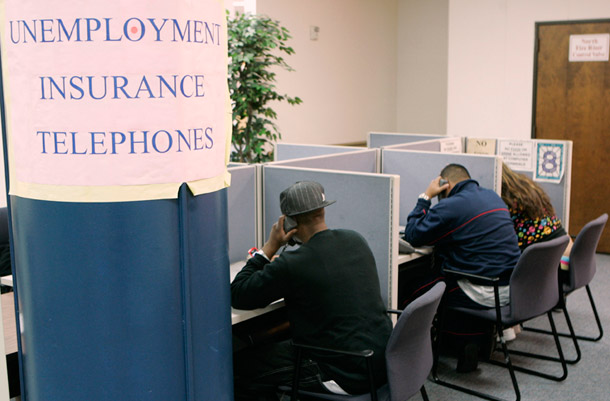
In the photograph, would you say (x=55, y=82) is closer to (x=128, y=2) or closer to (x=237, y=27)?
(x=128, y=2)

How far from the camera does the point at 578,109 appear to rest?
5422mm

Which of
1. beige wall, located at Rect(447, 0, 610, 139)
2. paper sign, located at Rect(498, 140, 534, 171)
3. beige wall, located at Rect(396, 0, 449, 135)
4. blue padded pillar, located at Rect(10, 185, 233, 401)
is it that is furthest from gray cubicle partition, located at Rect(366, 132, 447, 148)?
blue padded pillar, located at Rect(10, 185, 233, 401)

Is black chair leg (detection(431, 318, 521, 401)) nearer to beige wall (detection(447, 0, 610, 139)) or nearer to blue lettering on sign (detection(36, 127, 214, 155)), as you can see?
blue lettering on sign (detection(36, 127, 214, 155))

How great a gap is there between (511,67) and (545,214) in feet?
7.99

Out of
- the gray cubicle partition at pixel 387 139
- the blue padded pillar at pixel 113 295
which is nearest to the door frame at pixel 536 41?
the gray cubicle partition at pixel 387 139

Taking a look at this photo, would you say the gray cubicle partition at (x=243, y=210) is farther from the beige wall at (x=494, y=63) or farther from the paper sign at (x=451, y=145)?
the beige wall at (x=494, y=63)

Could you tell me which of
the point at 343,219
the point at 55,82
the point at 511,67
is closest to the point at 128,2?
the point at 55,82

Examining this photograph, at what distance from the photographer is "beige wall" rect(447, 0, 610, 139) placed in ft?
18.1

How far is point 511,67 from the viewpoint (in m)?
5.61

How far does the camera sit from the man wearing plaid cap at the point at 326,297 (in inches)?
87.0

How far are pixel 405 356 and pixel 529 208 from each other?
164 centimetres

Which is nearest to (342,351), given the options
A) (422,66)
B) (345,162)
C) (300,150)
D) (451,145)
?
(345,162)

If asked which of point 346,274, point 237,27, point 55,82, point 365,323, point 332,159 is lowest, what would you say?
point 365,323

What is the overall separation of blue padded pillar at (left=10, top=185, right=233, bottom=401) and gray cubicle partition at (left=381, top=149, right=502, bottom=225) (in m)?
2.43
